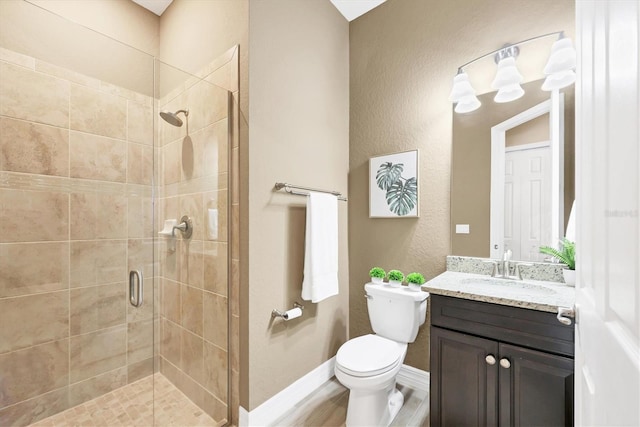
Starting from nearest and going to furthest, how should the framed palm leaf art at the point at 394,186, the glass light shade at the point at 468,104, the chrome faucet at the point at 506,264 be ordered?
the chrome faucet at the point at 506,264, the glass light shade at the point at 468,104, the framed palm leaf art at the point at 394,186

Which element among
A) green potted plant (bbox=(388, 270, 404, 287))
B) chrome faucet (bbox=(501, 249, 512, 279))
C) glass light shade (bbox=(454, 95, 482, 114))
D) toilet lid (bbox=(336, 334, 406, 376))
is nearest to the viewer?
toilet lid (bbox=(336, 334, 406, 376))

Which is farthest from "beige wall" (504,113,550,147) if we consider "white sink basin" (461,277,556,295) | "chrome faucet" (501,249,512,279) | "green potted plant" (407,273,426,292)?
"green potted plant" (407,273,426,292)

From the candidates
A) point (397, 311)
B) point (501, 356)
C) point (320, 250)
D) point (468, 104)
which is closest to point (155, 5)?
point (320, 250)

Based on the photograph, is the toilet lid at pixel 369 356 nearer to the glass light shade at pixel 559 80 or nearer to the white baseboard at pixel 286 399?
the white baseboard at pixel 286 399

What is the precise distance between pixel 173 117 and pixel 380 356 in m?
1.85

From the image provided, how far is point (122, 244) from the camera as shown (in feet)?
5.45

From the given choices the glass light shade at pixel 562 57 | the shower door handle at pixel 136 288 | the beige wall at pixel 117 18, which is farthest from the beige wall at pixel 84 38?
the glass light shade at pixel 562 57

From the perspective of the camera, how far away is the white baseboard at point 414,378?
1.98m

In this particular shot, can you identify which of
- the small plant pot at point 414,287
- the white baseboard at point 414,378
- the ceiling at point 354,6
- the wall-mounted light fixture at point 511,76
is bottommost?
the white baseboard at point 414,378

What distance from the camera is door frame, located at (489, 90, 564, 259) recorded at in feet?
5.13

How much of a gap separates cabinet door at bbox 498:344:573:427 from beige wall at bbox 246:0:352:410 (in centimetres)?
116

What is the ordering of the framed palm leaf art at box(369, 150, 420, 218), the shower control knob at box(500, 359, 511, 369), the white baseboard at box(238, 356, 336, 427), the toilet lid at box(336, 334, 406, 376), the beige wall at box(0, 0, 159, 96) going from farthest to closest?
the framed palm leaf art at box(369, 150, 420, 218) < the white baseboard at box(238, 356, 336, 427) < the toilet lid at box(336, 334, 406, 376) < the beige wall at box(0, 0, 159, 96) < the shower control knob at box(500, 359, 511, 369)

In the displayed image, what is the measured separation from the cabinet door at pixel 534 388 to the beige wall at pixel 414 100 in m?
0.74

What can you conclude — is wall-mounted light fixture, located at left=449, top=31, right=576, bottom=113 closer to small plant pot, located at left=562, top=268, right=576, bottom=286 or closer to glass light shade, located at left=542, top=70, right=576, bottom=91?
glass light shade, located at left=542, top=70, right=576, bottom=91
